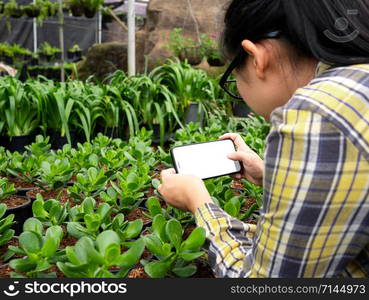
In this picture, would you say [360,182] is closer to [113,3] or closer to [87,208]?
[87,208]

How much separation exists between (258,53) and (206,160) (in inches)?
17.8

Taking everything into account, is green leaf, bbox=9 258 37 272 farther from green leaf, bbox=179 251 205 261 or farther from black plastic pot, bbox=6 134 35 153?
black plastic pot, bbox=6 134 35 153

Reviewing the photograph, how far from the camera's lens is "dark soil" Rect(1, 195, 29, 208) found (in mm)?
1587

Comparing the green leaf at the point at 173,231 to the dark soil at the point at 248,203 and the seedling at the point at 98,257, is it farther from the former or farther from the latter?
the dark soil at the point at 248,203

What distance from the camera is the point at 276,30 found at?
35.0 inches

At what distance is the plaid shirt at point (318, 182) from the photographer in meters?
0.74

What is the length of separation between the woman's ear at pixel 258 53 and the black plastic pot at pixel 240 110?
3550 millimetres

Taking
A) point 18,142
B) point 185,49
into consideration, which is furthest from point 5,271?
point 185,49

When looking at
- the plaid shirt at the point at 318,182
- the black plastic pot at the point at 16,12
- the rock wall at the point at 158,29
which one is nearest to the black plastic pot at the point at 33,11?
the black plastic pot at the point at 16,12

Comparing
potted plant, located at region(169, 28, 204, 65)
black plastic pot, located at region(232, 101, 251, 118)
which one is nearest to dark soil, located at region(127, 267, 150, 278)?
black plastic pot, located at region(232, 101, 251, 118)

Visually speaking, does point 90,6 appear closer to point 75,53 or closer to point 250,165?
point 75,53

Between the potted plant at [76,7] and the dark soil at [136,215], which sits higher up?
the dark soil at [136,215]

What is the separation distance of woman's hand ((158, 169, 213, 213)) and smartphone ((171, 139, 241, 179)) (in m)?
0.12

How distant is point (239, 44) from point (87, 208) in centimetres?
60
